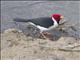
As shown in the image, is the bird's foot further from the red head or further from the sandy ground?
the red head

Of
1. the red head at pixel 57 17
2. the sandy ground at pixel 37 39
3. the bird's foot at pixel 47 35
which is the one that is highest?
Result: the red head at pixel 57 17

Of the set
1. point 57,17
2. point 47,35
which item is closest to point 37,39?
point 47,35

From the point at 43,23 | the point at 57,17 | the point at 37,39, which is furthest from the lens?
the point at 57,17

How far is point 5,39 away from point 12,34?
1.05 ft

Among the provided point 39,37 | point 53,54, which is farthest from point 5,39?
point 53,54

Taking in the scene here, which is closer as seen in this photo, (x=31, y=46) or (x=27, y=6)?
(x=31, y=46)

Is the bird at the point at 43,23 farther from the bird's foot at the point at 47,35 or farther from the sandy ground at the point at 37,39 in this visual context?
the sandy ground at the point at 37,39

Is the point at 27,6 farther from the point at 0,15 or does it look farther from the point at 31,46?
the point at 31,46

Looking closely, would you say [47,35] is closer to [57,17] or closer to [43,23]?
[43,23]

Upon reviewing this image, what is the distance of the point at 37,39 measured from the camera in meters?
6.35

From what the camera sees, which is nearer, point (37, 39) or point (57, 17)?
point (37, 39)

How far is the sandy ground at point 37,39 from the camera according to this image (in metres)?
5.47

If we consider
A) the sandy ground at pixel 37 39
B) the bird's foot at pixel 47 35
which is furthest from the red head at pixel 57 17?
the bird's foot at pixel 47 35

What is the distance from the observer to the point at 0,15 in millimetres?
7672
